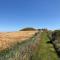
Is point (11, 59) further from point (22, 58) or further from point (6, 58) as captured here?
point (22, 58)

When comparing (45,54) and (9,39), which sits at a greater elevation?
(9,39)

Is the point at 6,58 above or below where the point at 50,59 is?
above

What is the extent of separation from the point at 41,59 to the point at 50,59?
3.03 ft

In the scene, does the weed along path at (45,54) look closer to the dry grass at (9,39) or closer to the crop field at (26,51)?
the crop field at (26,51)

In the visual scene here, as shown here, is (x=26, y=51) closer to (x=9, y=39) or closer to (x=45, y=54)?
(x=45, y=54)

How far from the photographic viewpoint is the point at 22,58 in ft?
33.2

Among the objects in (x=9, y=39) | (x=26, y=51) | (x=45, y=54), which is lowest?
(x=45, y=54)

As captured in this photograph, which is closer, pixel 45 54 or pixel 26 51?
pixel 26 51

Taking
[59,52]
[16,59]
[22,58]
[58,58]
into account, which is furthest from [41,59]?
[16,59]

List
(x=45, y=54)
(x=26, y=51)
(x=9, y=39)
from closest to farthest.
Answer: (x=26, y=51) < (x=45, y=54) < (x=9, y=39)

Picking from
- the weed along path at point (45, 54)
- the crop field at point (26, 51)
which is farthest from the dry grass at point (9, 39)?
the weed along path at point (45, 54)

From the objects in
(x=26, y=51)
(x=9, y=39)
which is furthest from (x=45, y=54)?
(x=9, y=39)

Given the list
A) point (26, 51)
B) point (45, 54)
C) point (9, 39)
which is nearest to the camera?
point (26, 51)

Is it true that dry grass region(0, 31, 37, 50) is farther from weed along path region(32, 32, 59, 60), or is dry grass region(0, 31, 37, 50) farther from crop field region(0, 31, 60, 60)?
weed along path region(32, 32, 59, 60)
